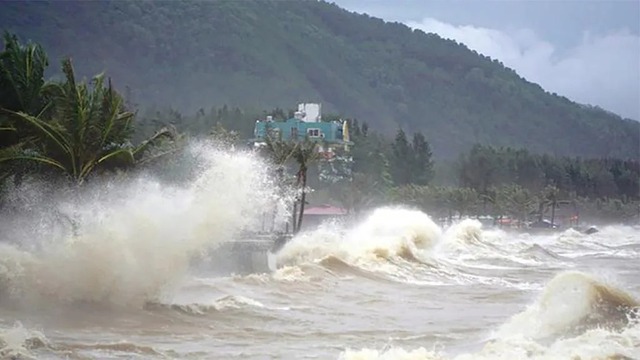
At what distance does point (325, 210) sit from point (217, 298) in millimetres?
50652

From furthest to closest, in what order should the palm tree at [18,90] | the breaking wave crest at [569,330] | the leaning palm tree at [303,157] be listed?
the leaning palm tree at [303,157]
the palm tree at [18,90]
the breaking wave crest at [569,330]

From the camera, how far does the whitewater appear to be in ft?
41.8

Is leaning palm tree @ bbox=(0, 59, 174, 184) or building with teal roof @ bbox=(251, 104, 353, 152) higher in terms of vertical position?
building with teal roof @ bbox=(251, 104, 353, 152)

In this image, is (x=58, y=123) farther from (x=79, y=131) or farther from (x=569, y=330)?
(x=569, y=330)

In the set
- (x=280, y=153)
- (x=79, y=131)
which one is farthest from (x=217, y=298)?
(x=280, y=153)

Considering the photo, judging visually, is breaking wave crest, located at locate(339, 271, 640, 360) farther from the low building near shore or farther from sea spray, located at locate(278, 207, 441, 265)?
the low building near shore

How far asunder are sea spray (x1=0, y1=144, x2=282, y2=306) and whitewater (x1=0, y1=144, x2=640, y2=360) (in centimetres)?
3

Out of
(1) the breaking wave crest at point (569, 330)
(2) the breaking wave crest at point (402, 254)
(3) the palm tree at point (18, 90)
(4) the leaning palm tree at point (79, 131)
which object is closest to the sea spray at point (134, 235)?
Answer: (4) the leaning palm tree at point (79, 131)

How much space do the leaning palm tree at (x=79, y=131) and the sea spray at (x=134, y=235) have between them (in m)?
0.78

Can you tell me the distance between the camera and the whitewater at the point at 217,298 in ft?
41.8

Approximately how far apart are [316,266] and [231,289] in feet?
23.7

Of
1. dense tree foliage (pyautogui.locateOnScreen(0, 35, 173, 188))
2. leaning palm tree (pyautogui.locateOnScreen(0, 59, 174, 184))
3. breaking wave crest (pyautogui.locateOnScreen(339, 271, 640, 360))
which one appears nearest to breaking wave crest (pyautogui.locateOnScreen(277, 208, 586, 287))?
leaning palm tree (pyautogui.locateOnScreen(0, 59, 174, 184))

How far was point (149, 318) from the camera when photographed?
15852 millimetres

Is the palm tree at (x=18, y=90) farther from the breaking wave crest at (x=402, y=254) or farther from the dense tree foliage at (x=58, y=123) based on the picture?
the breaking wave crest at (x=402, y=254)
